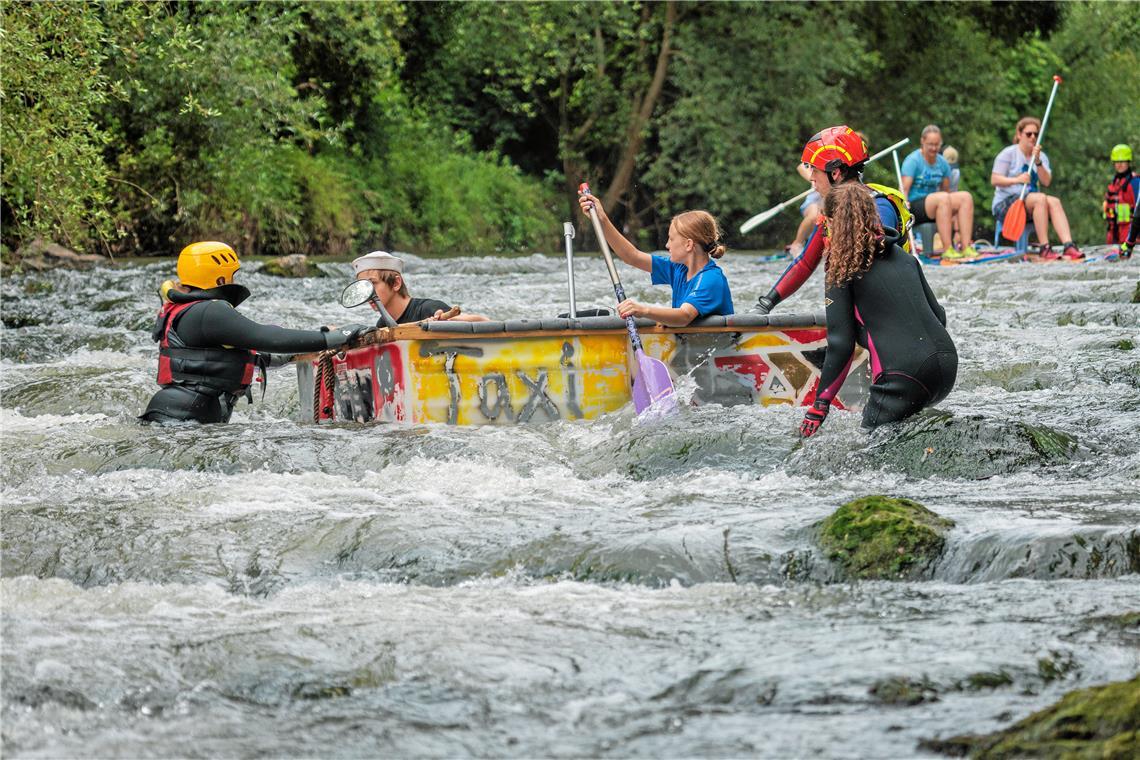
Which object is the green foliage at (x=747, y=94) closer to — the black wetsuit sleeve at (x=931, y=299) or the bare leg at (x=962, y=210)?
the bare leg at (x=962, y=210)

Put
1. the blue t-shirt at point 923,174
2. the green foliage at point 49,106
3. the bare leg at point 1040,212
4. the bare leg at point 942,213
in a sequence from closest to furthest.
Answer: the green foliage at point 49,106
the bare leg at point 1040,212
the bare leg at point 942,213
the blue t-shirt at point 923,174

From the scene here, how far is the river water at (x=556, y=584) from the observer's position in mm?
3812

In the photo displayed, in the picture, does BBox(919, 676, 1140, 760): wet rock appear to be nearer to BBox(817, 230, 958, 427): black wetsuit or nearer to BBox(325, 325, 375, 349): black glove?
BBox(817, 230, 958, 427): black wetsuit

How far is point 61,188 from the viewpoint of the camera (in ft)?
45.8

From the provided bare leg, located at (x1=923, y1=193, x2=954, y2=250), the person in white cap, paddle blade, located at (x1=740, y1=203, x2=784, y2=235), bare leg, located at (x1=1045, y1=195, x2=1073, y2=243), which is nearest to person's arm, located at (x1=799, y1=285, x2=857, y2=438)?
the person in white cap

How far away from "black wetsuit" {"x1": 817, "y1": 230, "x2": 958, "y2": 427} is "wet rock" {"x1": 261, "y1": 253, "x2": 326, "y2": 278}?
1152 cm

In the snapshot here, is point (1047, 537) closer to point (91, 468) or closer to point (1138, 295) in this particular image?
point (91, 468)

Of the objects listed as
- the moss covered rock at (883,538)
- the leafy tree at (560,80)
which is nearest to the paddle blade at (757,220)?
the moss covered rock at (883,538)

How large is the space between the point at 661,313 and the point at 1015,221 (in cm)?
1040

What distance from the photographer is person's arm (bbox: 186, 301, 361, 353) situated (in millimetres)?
7582

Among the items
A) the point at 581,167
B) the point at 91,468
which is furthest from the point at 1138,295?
the point at 581,167

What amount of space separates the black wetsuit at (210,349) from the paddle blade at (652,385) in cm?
146

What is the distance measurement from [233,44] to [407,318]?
11.5m

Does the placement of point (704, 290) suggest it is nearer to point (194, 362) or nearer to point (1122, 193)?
point (194, 362)
